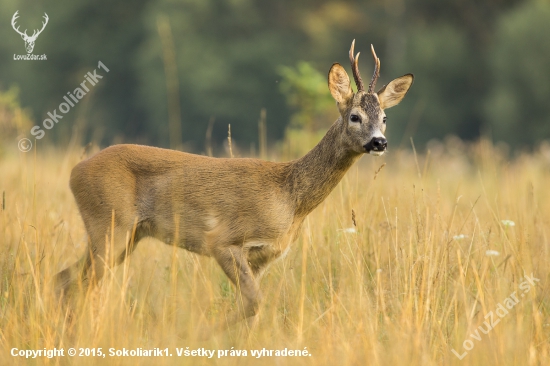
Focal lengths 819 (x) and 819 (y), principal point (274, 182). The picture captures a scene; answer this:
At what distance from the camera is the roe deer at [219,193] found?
4969 millimetres

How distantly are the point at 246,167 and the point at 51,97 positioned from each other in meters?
31.2

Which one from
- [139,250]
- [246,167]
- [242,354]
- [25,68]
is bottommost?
[242,354]

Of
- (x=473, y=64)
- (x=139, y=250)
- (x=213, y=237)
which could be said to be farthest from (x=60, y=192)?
(x=473, y=64)

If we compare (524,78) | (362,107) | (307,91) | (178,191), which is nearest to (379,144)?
(362,107)

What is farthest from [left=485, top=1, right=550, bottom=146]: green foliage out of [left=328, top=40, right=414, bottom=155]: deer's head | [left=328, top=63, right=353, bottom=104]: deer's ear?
[left=328, top=63, right=353, bottom=104]: deer's ear

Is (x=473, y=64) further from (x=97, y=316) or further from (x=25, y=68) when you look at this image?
(x=97, y=316)

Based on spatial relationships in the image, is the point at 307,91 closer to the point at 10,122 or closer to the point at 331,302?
the point at 10,122

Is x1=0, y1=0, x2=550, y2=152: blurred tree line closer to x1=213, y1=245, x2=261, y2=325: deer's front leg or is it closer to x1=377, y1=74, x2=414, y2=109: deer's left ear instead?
x1=377, y1=74, x2=414, y2=109: deer's left ear

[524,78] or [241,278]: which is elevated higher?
[524,78]

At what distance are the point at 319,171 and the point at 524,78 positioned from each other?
851 inches

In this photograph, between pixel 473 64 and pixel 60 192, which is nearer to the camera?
pixel 60 192

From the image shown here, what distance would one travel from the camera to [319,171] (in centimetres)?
515

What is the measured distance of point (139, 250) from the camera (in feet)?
19.4

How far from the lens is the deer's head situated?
4.86 metres
